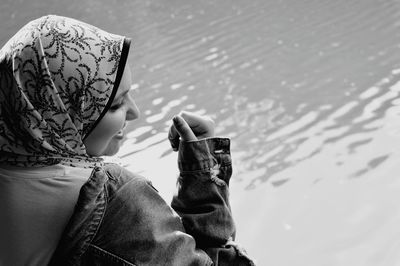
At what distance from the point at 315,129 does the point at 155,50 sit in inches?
138

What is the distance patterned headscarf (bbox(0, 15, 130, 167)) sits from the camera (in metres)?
1.02

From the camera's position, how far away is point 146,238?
3.30 ft

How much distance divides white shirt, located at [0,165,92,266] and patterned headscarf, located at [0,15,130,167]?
0.15ft

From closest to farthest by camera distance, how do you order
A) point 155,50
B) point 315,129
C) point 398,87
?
point 315,129, point 398,87, point 155,50

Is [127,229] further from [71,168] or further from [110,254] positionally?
[71,168]

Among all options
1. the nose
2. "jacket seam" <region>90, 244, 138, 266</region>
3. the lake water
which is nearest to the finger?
the nose

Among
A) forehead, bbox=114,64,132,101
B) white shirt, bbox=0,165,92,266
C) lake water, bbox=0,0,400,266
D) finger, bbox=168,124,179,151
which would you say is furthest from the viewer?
lake water, bbox=0,0,400,266

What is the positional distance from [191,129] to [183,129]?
82mm

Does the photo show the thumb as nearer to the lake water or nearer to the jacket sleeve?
the jacket sleeve

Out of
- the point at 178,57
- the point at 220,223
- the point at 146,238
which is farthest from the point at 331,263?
the point at 178,57

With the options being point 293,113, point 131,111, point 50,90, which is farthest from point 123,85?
point 293,113

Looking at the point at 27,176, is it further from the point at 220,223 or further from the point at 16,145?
the point at 220,223

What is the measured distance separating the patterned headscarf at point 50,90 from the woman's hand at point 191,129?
0.67ft

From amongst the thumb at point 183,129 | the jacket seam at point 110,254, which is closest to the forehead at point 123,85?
the thumb at point 183,129
